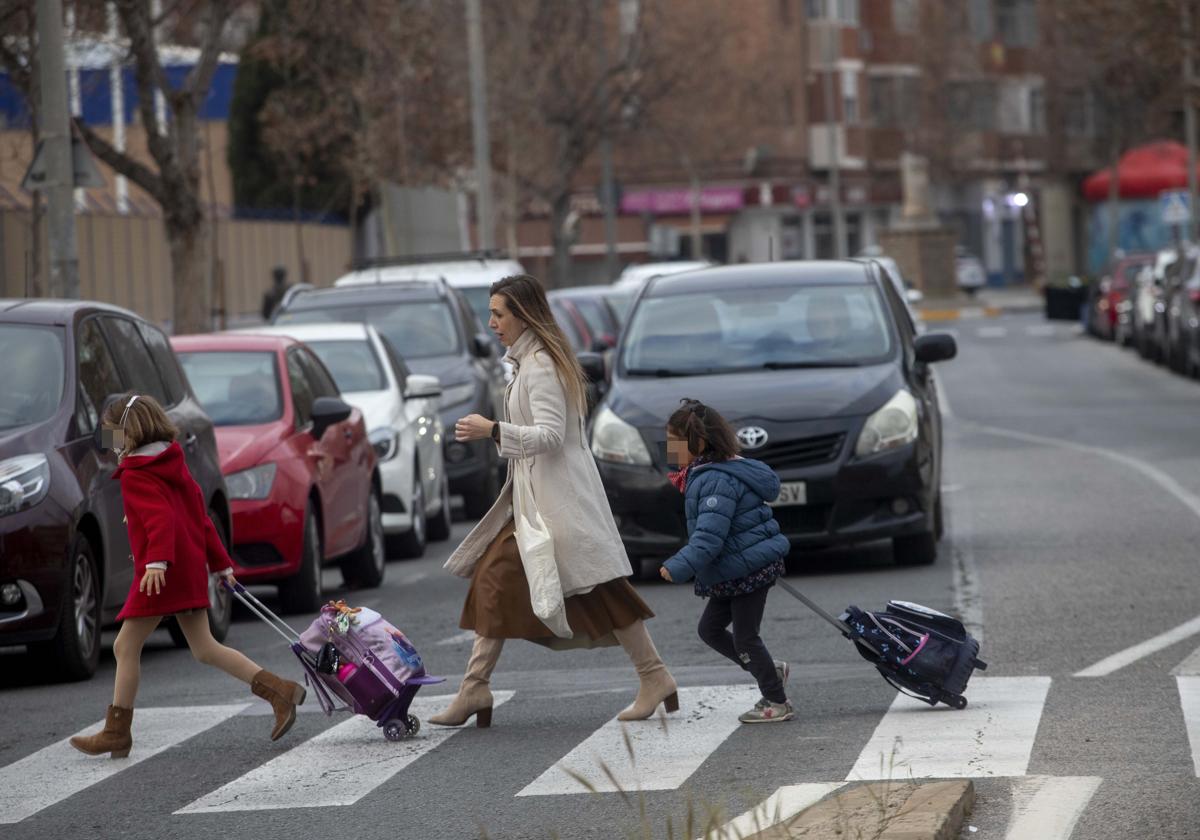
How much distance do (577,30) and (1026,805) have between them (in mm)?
46910

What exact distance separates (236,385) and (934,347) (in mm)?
4182

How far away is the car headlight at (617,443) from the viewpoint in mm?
13508

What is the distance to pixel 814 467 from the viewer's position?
1328cm

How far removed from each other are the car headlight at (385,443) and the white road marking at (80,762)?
21.8 ft

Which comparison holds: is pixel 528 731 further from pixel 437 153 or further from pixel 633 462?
pixel 437 153

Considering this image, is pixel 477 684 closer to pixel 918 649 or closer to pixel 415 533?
pixel 918 649

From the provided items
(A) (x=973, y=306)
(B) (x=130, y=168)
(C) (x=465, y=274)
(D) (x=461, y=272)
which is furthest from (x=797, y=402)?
(A) (x=973, y=306)

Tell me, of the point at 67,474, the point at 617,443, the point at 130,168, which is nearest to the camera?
the point at 67,474

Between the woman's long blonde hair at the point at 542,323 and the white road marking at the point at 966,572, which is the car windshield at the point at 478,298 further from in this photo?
the woman's long blonde hair at the point at 542,323

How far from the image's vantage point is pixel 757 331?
14578 millimetres

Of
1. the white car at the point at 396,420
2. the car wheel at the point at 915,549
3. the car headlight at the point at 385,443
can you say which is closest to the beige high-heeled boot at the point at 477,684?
the car wheel at the point at 915,549

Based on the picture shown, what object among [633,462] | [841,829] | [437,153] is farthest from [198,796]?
[437,153]

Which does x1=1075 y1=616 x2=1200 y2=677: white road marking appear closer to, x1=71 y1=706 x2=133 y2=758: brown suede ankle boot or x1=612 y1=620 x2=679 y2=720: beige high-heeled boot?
x1=612 y1=620 x2=679 y2=720: beige high-heeled boot

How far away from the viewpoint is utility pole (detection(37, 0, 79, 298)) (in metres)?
17.8
